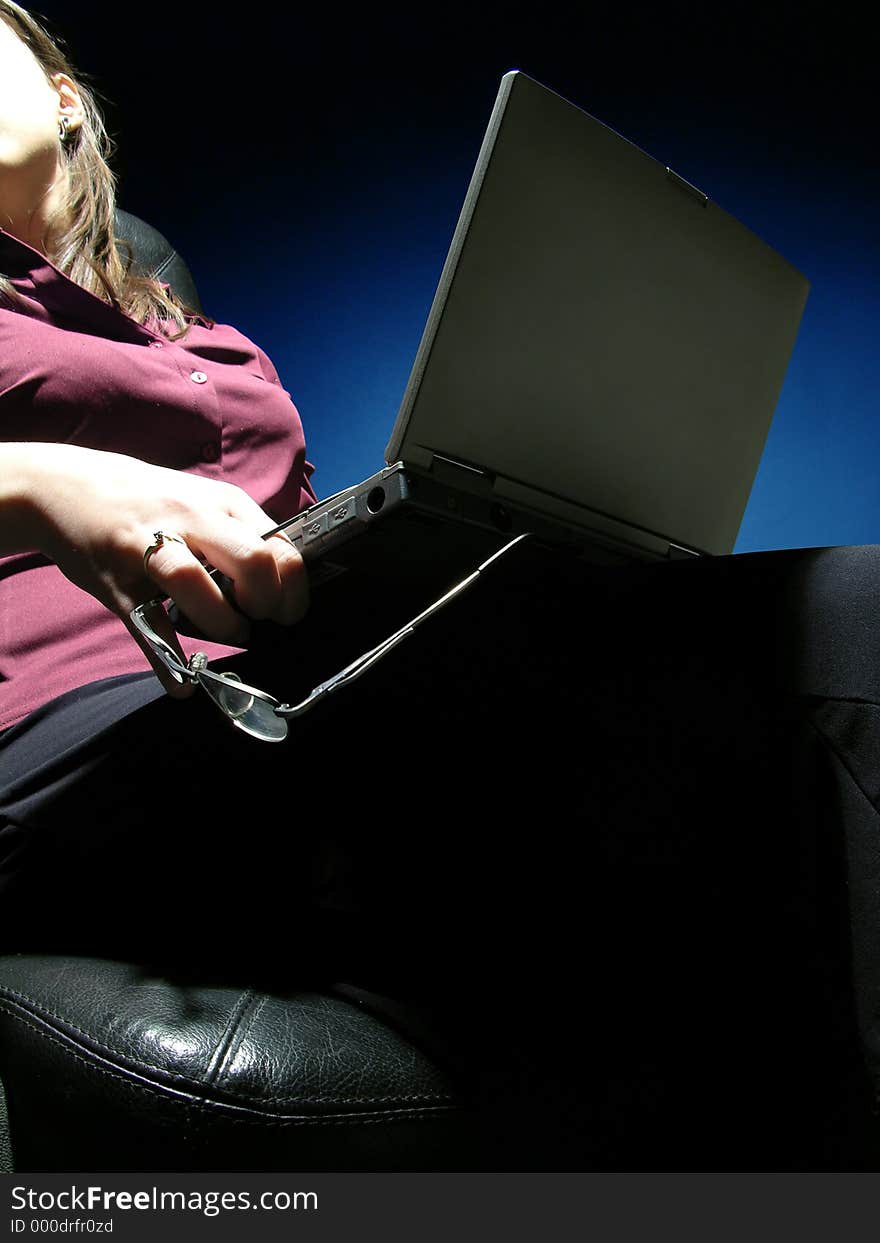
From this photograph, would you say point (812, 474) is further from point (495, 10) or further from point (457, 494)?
point (457, 494)

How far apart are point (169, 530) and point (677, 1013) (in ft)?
1.10

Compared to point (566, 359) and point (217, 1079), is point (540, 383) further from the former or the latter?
point (217, 1079)

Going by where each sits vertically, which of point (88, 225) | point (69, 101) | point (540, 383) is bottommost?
point (540, 383)

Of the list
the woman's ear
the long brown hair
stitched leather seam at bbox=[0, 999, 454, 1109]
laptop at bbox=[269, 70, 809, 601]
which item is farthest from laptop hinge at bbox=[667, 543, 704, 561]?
the woman's ear

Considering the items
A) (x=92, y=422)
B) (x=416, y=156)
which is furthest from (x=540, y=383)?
(x=416, y=156)

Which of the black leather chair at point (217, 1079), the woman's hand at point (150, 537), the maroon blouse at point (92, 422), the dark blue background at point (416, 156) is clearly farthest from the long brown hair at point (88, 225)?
the dark blue background at point (416, 156)

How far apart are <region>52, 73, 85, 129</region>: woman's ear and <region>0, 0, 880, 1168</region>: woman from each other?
2.27ft

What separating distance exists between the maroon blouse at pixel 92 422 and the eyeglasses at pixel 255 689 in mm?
184

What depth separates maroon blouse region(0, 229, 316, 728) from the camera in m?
0.55

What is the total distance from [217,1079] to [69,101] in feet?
3.46

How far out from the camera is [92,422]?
2.06ft

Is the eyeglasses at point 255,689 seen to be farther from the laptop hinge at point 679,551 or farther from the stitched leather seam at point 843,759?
the laptop hinge at point 679,551
